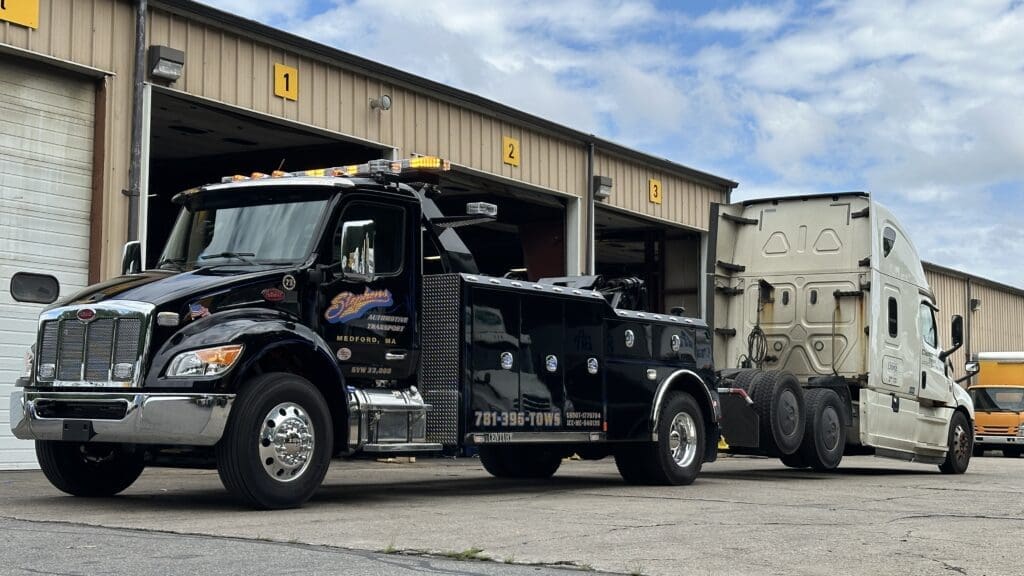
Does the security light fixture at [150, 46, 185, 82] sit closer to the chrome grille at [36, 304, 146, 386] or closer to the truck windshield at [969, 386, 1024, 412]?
the chrome grille at [36, 304, 146, 386]

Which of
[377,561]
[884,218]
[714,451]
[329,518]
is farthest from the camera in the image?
[884,218]

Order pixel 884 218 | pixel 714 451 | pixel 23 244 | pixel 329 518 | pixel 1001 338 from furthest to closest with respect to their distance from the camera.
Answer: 1. pixel 1001 338
2. pixel 884 218
3. pixel 23 244
4. pixel 714 451
5. pixel 329 518

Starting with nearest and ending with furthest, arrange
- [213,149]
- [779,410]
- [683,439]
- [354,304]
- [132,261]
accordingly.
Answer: [354,304] < [132,261] < [683,439] < [779,410] < [213,149]

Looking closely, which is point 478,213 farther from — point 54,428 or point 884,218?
point 884,218

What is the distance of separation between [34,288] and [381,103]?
6747 mm

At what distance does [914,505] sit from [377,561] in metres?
6.37

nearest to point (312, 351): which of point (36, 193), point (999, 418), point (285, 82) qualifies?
point (36, 193)

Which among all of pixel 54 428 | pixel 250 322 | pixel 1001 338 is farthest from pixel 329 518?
pixel 1001 338

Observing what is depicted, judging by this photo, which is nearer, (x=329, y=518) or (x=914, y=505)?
(x=329, y=518)

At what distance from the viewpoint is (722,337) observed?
18109 mm

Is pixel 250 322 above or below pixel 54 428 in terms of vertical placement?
above

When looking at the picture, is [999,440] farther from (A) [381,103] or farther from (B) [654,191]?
(A) [381,103]

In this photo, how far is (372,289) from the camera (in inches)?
432

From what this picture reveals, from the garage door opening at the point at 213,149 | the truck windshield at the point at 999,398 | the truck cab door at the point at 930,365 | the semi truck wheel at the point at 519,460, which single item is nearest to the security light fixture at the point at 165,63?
the garage door opening at the point at 213,149
